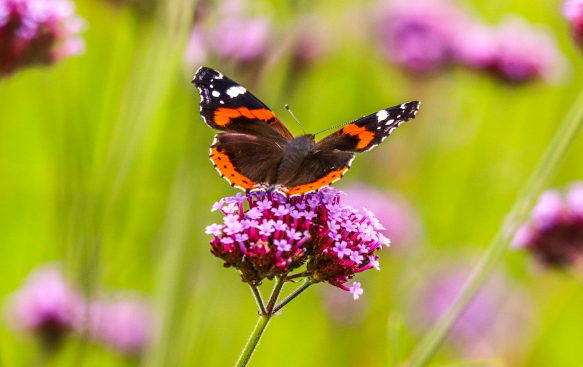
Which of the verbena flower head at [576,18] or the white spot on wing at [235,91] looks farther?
the verbena flower head at [576,18]

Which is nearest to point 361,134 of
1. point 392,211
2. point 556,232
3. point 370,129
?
point 370,129

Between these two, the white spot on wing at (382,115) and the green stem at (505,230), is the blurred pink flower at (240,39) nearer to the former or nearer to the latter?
the white spot on wing at (382,115)

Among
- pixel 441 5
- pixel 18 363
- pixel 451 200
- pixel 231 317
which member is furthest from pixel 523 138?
pixel 18 363

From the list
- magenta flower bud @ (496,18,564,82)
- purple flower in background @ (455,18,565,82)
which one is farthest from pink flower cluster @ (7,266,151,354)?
magenta flower bud @ (496,18,564,82)

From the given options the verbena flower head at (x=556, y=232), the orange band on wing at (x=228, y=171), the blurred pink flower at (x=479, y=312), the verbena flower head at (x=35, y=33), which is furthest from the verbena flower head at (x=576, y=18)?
the verbena flower head at (x=35, y=33)

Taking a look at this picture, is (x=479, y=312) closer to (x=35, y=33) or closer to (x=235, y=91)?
(x=235, y=91)

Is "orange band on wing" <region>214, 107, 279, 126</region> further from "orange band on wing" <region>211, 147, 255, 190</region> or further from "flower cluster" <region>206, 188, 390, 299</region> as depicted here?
"flower cluster" <region>206, 188, 390, 299</region>

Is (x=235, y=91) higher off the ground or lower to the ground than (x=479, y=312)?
higher
